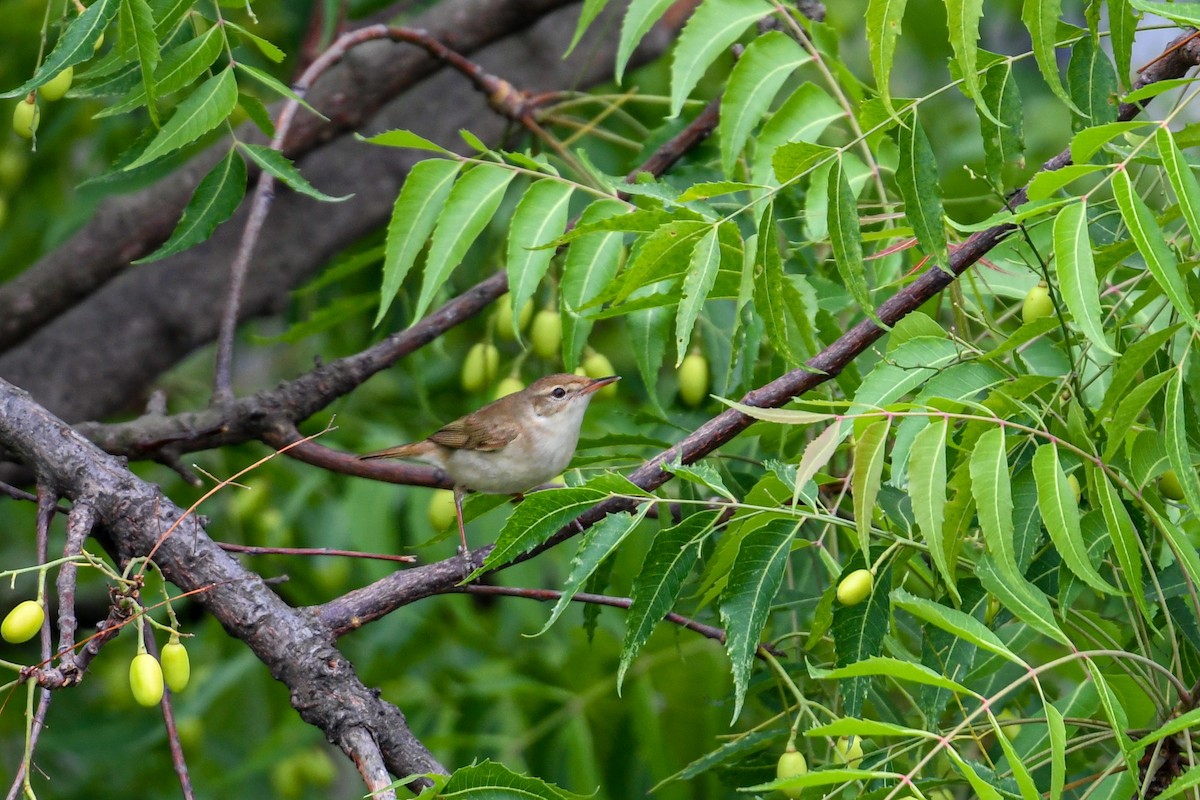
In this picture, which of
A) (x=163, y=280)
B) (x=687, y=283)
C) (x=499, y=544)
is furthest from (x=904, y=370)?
(x=163, y=280)

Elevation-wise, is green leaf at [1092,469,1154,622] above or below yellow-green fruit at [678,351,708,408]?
above

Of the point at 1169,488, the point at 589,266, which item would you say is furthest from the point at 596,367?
the point at 1169,488

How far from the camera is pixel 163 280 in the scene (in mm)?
5754

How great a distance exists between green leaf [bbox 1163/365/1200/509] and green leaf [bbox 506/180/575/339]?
58.4 inches

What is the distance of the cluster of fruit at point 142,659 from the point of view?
220cm

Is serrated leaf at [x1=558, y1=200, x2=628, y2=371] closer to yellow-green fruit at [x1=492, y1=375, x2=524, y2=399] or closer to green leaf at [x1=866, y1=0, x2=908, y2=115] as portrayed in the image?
green leaf at [x1=866, y1=0, x2=908, y2=115]

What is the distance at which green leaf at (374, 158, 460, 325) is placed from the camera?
125 inches

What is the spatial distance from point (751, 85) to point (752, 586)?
1.47 metres

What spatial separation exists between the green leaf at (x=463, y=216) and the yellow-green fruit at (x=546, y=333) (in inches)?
45.1

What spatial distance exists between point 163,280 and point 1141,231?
4669 millimetres

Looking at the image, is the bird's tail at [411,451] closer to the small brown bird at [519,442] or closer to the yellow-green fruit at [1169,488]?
the small brown bird at [519,442]

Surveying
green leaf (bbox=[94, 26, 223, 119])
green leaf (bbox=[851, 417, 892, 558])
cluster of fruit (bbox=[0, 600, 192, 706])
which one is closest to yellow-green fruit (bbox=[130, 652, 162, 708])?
cluster of fruit (bbox=[0, 600, 192, 706])

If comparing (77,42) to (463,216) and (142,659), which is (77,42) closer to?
(463,216)

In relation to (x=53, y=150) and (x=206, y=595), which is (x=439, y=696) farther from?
(x=53, y=150)
